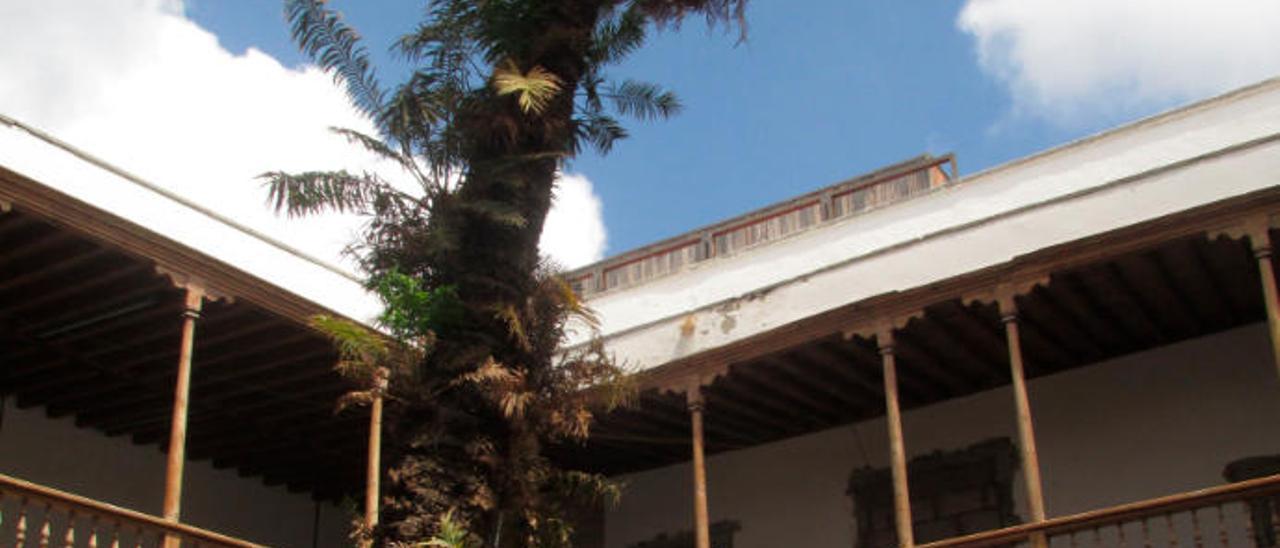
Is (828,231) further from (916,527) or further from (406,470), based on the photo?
(406,470)

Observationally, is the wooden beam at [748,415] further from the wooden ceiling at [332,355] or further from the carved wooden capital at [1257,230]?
the carved wooden capital at [1257,230]

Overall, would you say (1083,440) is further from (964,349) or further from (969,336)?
(969,336)

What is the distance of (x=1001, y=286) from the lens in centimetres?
1191

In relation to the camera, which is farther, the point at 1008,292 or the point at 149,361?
the point at 149,361

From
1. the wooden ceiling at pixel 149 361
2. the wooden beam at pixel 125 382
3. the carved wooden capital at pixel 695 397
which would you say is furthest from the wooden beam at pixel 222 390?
the carved wooden capital at pixel 695 397

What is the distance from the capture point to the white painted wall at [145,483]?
14758 mm

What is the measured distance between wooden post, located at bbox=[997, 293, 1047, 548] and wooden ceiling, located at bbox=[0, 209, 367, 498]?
5.61 m

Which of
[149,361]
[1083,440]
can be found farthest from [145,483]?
[1083,440]

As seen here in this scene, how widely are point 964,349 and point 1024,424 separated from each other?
1.84 metres

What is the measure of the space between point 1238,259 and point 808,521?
→ 4964 millimetres

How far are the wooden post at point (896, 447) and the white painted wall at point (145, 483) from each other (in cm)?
762

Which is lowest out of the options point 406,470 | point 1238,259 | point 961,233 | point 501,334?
point 406,470

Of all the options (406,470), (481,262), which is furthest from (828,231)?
(406,470)

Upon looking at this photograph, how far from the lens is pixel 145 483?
15.9 metres
